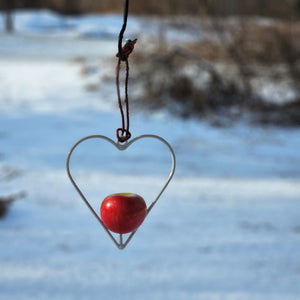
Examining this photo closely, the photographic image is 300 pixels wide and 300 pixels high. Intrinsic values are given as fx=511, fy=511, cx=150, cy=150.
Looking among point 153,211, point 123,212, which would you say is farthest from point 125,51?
point 153,211

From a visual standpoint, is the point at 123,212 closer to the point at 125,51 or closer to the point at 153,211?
the point at 125,51

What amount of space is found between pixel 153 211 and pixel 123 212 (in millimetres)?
3031

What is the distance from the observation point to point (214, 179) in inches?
186

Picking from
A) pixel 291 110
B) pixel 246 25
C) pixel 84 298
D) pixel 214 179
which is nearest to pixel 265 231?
pixel 214 179

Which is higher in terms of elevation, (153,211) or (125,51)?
(125,51)

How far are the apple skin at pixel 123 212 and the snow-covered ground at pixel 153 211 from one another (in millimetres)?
1983

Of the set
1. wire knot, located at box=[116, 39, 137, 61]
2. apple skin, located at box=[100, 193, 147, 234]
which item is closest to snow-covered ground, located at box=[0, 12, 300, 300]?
apple skin, located at box=[100, 193, 147, 234]

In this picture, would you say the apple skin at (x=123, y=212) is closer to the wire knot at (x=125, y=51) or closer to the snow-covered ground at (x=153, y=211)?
the wire knot at (x=125, y=51)

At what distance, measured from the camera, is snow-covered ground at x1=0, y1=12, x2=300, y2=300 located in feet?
10.2

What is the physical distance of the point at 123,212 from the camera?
1081 millimetres

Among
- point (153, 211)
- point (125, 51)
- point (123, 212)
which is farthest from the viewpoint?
point (153, 211)

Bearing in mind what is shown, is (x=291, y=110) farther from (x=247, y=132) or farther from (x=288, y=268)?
(x=288, y=268)

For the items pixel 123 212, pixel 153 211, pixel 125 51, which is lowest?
pixel 153 211

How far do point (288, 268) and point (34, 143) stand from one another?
3.27 metres
